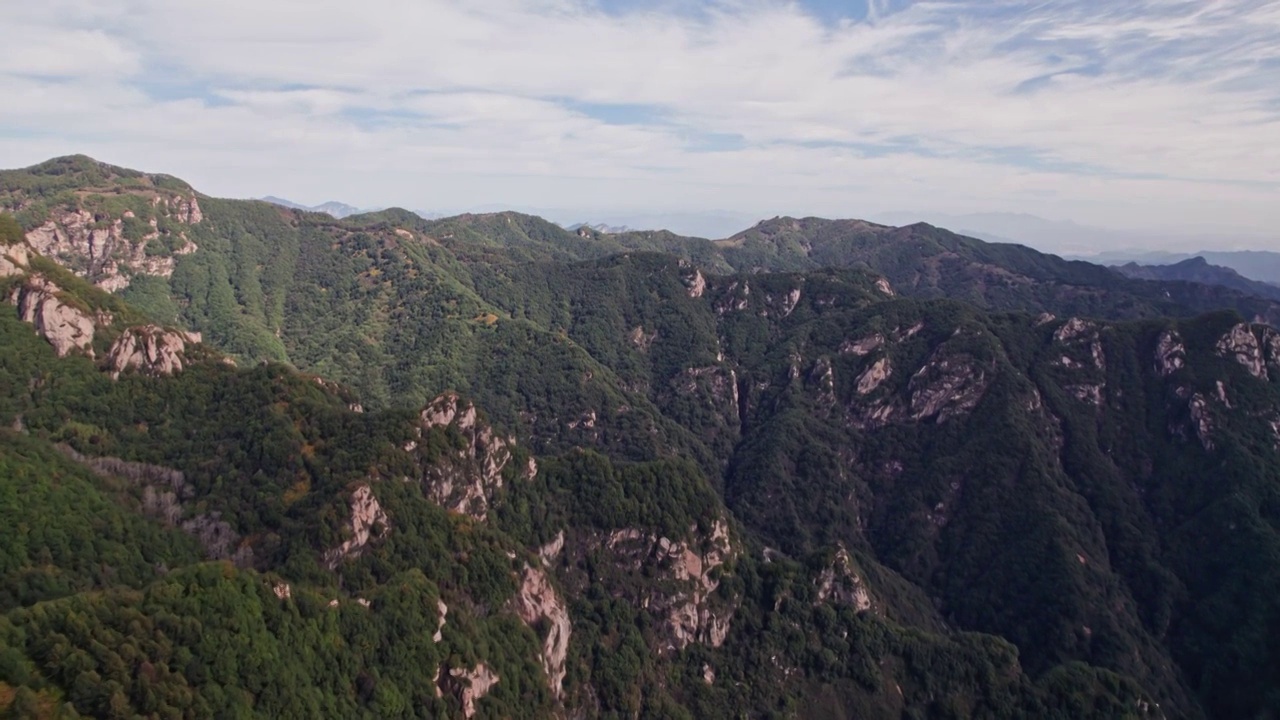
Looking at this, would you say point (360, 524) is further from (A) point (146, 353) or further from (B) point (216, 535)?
(A) point (146, 353)

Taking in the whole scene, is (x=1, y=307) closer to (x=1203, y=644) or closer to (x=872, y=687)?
Result: (x=872, y=687)

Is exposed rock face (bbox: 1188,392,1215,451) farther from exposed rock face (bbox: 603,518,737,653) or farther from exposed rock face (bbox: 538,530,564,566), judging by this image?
exposed rock face (bbox: 538,530,564,566)

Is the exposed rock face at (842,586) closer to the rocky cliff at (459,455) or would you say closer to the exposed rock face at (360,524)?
the rocky cliff at (459,455)

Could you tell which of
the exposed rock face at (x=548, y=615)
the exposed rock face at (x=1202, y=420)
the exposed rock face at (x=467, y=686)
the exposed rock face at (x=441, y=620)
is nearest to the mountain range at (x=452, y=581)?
the exposed rock face at (x=467, y=686)

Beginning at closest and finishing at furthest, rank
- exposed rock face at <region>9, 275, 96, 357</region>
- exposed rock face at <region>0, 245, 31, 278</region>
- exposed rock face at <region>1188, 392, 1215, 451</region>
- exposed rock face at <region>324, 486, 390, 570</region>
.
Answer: exposed rock face at <region>324, 486, 390, 570</region>, exposed rock face at <region>9, 275, 96, 357</region>, exposed rock face at <region>0, 245, 31, 278</region>, exposed rock face at <region>1188, 392, 1215, 451</region>

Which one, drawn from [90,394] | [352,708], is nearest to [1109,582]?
[352,708]

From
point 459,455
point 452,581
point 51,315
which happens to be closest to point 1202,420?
point 459,455

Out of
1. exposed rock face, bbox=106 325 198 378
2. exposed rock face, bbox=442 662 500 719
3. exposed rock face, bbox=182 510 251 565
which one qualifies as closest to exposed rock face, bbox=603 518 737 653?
exposed rock face, bbox=442 662 500 719
